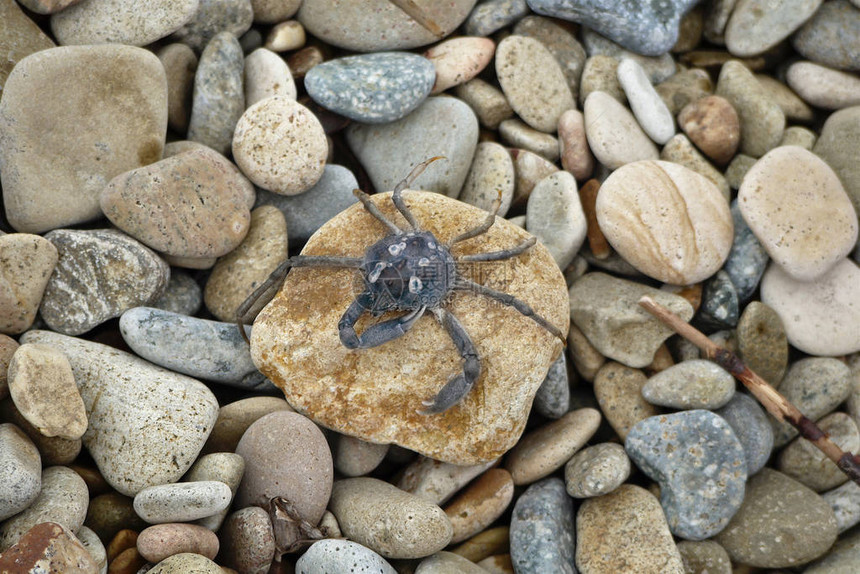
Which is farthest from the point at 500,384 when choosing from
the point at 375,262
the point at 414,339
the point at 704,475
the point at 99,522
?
the point at 99,522

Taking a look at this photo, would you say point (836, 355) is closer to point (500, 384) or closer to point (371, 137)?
point (500, 384)

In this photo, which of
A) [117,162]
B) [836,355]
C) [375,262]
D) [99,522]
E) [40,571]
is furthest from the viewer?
[836,355]

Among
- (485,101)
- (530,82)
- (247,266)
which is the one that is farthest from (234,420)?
(530,82)

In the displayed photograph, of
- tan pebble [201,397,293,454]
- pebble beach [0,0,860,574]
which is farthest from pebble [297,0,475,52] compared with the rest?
tan pebble [201,397,293,454]

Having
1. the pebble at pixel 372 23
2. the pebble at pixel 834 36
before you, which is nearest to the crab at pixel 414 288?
the pebble at pixel 372 23

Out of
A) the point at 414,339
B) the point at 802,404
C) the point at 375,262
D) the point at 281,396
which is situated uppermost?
the point at 375,262

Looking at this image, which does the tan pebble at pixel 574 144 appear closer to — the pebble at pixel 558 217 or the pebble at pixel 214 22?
the pebble at pixel 558 217

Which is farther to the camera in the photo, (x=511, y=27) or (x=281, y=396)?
(x=511, y=27)
